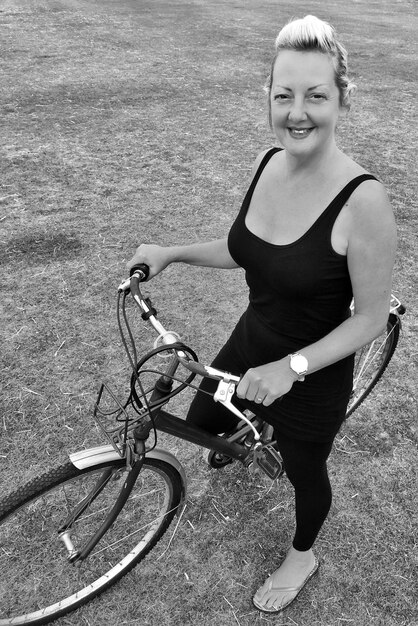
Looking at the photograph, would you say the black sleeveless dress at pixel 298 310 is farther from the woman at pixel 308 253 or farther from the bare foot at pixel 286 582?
the bare foot at pixel 286 582

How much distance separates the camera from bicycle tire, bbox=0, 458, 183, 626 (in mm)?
2621

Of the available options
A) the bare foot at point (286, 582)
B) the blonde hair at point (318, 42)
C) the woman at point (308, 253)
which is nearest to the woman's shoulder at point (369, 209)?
the woman at point (308, 253)

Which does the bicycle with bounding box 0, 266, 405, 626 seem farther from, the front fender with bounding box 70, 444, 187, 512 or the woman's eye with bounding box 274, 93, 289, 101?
the woman's eye with bounding box 274, 93, 289, 101

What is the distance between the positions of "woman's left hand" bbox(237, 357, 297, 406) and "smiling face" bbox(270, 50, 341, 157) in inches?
30.8

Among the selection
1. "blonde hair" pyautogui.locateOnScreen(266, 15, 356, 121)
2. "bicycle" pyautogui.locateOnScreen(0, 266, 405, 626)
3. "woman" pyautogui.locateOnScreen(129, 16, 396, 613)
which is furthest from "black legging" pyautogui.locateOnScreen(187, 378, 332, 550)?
"blonde hair" pyautogui.locateOnScreen(266, 15, 356, 121)

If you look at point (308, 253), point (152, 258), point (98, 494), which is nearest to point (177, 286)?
point (152, 258)

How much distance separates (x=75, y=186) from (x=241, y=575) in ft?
16.1

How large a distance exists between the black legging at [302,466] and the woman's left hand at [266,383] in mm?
557

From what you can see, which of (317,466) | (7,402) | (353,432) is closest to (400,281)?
(353,432)

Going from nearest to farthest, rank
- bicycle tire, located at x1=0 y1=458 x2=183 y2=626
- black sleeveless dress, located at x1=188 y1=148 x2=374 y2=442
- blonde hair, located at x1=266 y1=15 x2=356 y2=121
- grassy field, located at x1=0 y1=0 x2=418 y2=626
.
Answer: blonde hair, located at x1=266 y1=15 x2=356 y2=121 < black sleeveless dress, located at x1=188 y1=148 x2=374 y2=442 < bicycle tire, located at x1=0 y1=458 x2=183 y2=626 < grassy field, located at x1=0 y1=0 x2=418 y2=626

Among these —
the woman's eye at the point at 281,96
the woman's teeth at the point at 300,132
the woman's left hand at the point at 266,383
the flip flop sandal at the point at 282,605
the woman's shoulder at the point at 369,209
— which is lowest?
the flip flop sandal at the point at 282,605

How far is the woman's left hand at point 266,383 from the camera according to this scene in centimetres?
187

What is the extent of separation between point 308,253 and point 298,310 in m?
0.26

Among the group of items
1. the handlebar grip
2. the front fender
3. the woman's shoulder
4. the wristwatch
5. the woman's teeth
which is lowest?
the front fender
